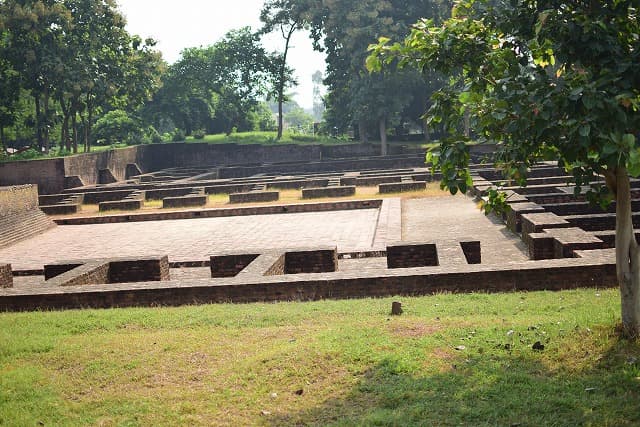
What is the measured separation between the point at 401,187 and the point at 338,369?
16781 millimetres

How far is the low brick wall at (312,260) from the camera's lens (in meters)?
9.88

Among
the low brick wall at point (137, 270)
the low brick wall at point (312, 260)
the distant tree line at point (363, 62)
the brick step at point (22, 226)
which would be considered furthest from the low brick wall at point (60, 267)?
the distant tree line at point (363, 62)

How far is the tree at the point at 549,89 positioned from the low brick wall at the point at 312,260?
4779mm

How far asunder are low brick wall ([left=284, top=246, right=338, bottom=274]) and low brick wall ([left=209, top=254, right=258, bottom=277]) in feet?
1.65

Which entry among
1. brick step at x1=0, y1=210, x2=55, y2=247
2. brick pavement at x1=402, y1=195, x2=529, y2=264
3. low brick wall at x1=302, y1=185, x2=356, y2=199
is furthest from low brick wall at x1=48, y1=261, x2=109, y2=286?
low brick wall at x1=302, y1=185, x2=356, y2=199

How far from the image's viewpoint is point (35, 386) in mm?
5000

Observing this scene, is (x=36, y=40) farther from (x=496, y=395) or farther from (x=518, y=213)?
(x=496, y=395)

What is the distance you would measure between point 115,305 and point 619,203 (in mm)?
5483

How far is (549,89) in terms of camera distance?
4.23 m

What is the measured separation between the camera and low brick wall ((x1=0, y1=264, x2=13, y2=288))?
410 inches

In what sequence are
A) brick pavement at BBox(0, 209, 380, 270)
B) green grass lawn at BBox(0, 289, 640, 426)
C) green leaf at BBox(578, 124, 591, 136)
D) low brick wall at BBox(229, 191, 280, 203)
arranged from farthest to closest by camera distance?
low brick wall at BBox(229, 191, 280, 203)
brick pavement at BBox(0, 209, 380, 270)
green grass lawn at BBox(0, 289, 640, 426)
green leaf at BBox(578, 124, 591, 136)

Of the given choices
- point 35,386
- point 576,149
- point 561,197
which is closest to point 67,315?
point 35,386

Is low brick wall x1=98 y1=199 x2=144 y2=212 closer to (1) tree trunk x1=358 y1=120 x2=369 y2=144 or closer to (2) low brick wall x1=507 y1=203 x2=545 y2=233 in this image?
(2) low brick wall x1=507 y1=203 x2=545 y2=233

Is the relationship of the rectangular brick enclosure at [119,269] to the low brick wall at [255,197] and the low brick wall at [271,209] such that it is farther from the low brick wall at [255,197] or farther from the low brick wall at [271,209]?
the low brick wall at [255,197]
